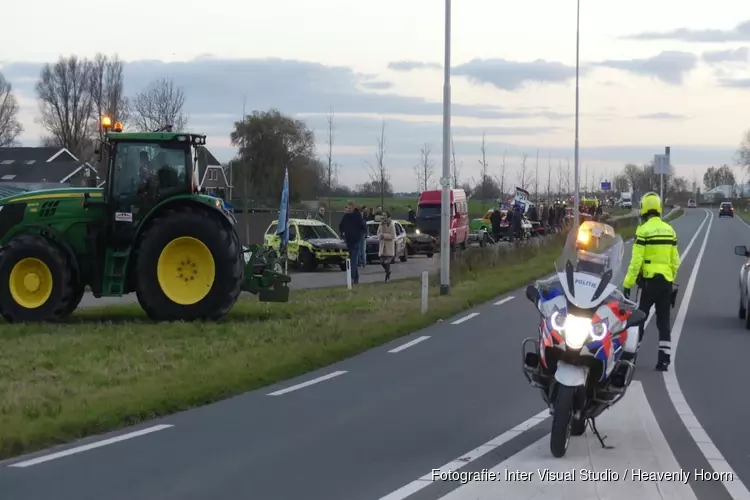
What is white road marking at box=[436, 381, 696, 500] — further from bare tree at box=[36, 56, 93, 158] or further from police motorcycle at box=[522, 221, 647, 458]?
bare tree at box=[36, 56, 93, 158]

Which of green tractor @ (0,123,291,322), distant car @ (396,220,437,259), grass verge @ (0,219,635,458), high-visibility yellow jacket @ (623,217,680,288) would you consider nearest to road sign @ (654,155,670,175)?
distant car @ (396,220,437,259)

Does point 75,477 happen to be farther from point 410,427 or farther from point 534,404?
point 534,404

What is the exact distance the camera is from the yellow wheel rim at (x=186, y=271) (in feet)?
54.6

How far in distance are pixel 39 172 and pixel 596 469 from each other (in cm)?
6875

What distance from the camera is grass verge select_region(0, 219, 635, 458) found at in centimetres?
967

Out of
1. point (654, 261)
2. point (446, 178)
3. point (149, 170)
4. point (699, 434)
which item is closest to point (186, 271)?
point (149, 170)

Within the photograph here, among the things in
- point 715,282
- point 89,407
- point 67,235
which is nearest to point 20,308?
point 67,235

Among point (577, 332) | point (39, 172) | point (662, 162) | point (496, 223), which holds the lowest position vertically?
point (496, 223)

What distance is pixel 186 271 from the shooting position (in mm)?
16781

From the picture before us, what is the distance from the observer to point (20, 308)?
16734 mm

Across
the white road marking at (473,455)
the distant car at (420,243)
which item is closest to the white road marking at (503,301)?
the white road marking at (473,455)

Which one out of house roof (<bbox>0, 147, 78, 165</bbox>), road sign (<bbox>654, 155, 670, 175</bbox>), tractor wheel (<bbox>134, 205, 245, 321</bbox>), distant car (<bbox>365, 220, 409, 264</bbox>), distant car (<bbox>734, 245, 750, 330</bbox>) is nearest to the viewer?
tractor wheel (<bbox>134, 205, 245, 321</bbox>)

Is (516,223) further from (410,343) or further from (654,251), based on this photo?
(654,251)

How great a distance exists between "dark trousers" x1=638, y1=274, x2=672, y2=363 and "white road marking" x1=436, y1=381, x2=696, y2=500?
3.54m
